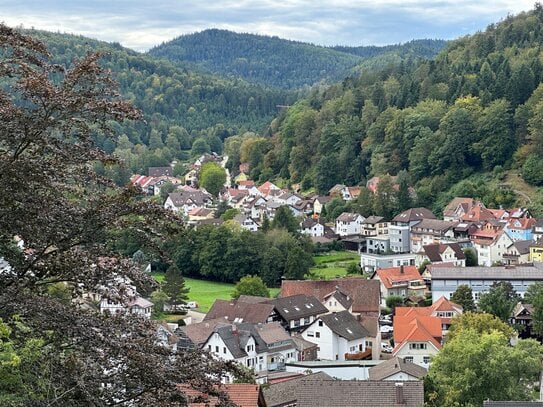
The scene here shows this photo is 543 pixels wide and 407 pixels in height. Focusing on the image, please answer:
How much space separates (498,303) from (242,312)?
397 inches

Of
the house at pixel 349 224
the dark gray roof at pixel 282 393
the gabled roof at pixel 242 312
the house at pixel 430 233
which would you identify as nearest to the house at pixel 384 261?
the house at pixel 430 233

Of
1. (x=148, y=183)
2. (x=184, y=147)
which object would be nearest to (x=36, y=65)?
(x=148, y=183)

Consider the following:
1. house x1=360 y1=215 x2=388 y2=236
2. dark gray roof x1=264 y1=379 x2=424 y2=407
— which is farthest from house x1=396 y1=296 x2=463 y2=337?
house x1=360 y1=215 x2=388 y2=236

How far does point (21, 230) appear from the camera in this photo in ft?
19.8

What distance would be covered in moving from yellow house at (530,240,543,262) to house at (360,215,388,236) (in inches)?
500

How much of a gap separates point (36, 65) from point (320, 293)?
108 feet

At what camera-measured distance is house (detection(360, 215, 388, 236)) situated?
192ft

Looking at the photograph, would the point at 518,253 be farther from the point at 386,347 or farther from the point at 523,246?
the point at 386,347

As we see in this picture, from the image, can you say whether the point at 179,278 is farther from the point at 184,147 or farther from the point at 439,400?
the point at 184,147

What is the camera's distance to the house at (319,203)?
66.2m

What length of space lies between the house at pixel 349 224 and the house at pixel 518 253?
1280 cm

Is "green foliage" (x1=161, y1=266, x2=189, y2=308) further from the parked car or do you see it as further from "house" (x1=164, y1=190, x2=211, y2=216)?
"house" (x1=164, y1=190, x2=211, y2=216)

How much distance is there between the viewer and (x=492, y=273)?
3991 centimetres

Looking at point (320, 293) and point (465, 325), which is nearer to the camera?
point (465, 325)
